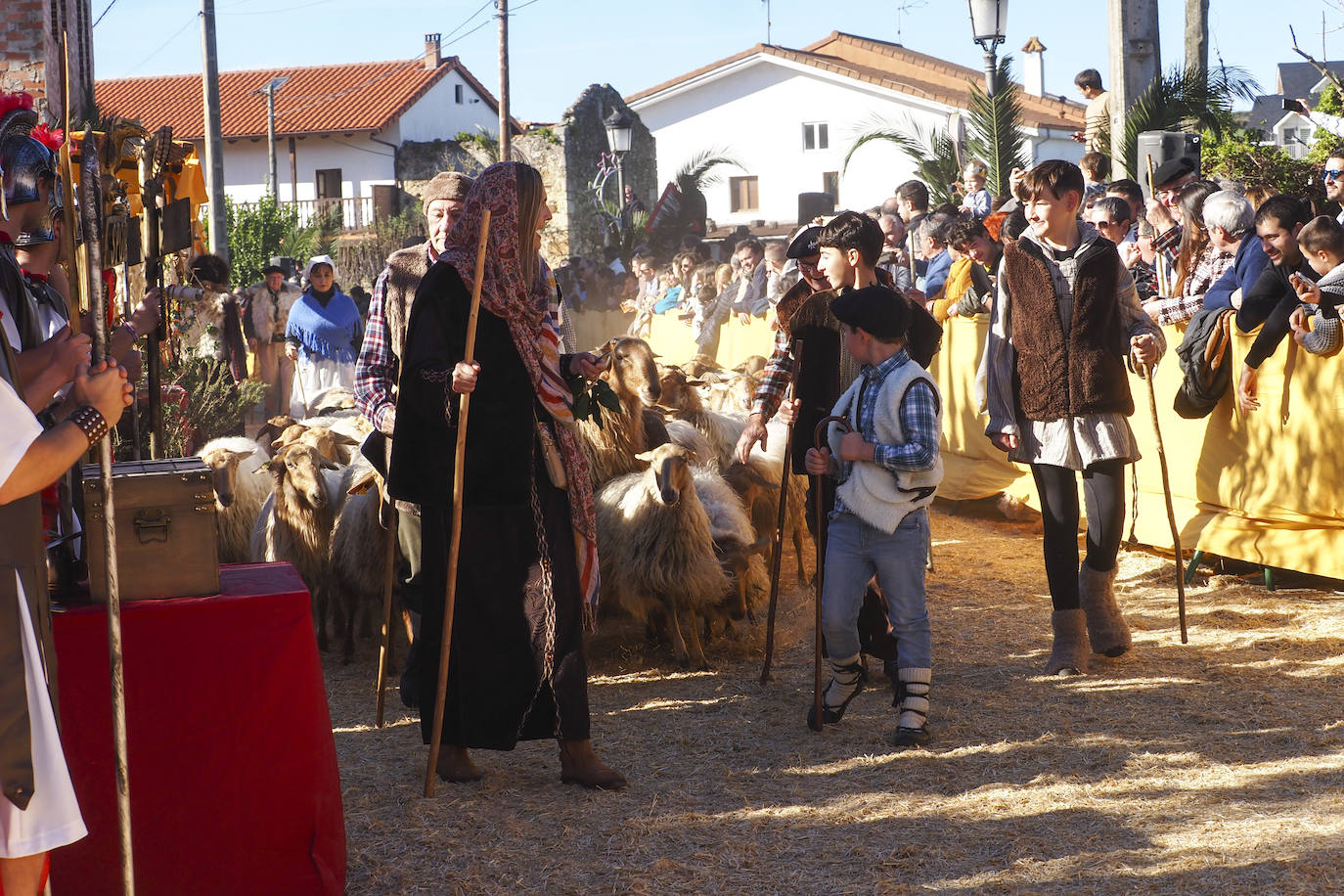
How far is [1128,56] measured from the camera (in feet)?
36.6

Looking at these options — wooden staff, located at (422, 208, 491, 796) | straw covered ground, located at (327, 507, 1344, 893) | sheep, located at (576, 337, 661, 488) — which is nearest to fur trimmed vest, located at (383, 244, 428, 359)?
wooden staff, located at (422, 208, 491, 796)

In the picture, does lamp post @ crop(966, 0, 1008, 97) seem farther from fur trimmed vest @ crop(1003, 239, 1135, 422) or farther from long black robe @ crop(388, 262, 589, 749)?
long black robe @ crop(388, 262, 589, 749)

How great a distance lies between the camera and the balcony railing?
146 feet

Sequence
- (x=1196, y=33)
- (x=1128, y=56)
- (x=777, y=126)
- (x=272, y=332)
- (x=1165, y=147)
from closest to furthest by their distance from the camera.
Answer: (x=1165, y=147)
(x=1128, y=56)
(x=272, y=332)
(x=1196, y=33)
(x=777, y=126)

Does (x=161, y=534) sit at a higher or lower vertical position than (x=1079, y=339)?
lower

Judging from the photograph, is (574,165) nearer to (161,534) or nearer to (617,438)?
(617,438)

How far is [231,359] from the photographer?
13906mm

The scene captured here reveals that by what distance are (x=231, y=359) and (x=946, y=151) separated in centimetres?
936

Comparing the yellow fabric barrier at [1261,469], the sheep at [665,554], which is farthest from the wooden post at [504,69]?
the sheep at [665,554]

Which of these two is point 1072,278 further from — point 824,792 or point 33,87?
point 33,87

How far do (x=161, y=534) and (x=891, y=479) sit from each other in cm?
256

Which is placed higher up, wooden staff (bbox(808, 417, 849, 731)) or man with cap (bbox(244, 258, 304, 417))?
man with cap (bbox(244, 258, 304, 417))

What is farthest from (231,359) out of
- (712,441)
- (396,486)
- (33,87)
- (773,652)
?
(396,486)

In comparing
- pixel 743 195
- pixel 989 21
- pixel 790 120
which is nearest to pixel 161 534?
pixel 989 21
